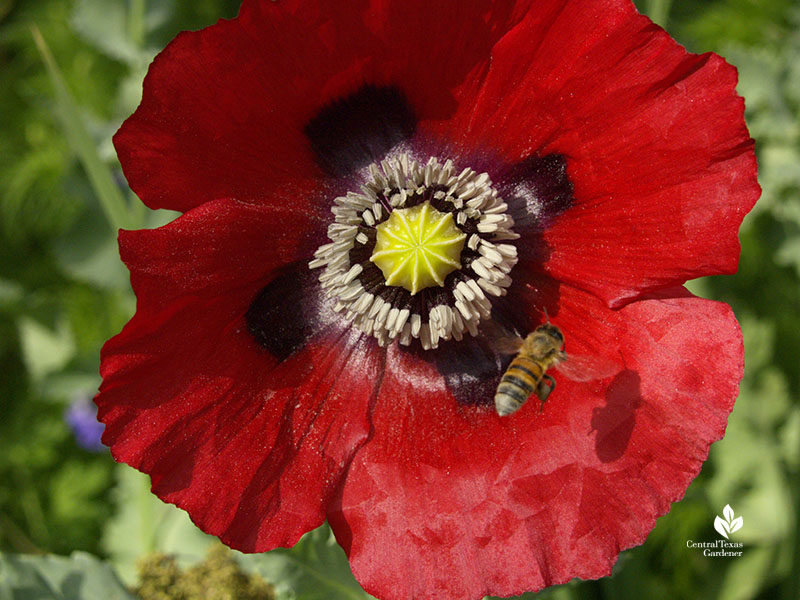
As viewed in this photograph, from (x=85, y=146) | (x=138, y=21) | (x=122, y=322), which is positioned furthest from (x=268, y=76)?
(x=122, y=322)

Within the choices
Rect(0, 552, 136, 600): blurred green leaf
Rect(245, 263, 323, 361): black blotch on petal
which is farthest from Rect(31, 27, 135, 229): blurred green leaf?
Rect(0, 552, 136, 600): blurred green leaf

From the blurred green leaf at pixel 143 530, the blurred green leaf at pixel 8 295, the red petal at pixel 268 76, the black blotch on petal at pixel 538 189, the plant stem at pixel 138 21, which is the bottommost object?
the blurred green leaf at pixel 143 530

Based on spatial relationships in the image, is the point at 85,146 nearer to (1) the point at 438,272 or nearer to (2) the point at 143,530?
(1) the point at 438,272

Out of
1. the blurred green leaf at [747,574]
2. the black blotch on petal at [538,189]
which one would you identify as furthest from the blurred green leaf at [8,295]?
the blurred green leaf at [747,574]

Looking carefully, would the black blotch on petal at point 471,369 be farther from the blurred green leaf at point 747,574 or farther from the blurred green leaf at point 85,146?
the blurred green leaf at point 747,574

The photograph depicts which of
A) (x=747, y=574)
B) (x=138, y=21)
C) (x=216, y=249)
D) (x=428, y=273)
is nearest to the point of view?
(x=216, y=249)

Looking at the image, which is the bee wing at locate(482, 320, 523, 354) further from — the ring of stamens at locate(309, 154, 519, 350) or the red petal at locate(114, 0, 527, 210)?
the red petal at locate(114, 0, 527, 210)
